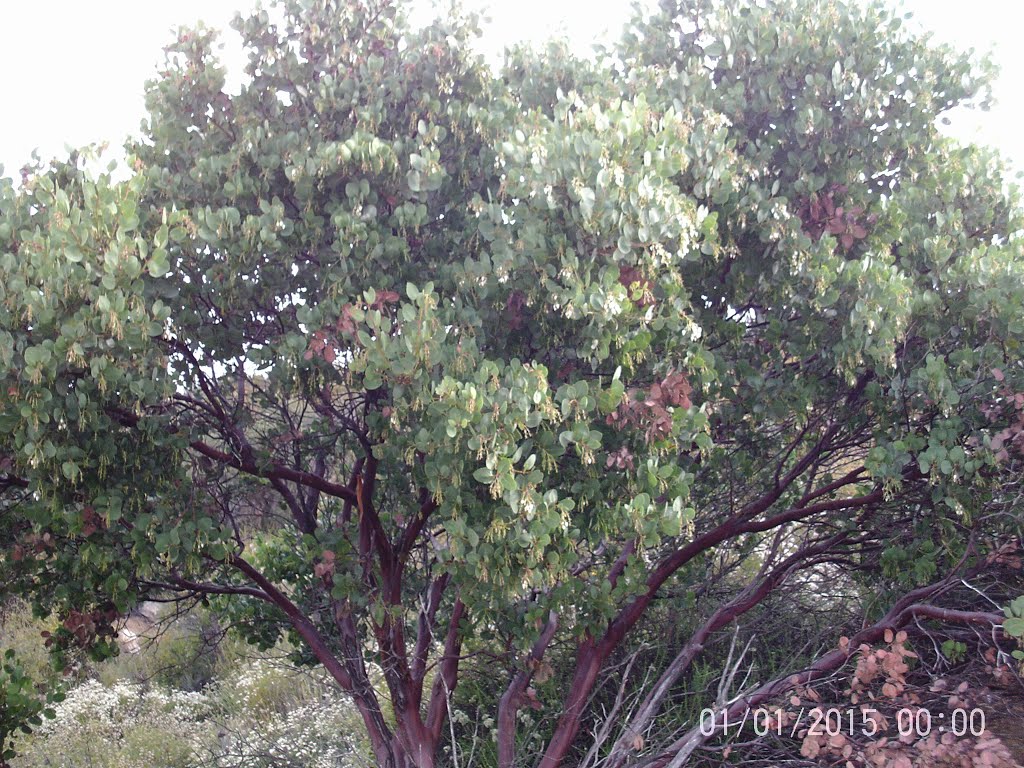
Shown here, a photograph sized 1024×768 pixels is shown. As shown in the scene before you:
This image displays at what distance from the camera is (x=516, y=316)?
4477 millimetres

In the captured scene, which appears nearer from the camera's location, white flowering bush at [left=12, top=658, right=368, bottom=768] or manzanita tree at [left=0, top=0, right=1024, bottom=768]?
manzanita tree at [left=0, top=0, right=1024, bottom=768]

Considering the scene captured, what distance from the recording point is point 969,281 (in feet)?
15.5

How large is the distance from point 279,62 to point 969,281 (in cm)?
361

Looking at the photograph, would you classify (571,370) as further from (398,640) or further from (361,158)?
(398,640)

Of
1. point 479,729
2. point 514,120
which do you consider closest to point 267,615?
point 479,729

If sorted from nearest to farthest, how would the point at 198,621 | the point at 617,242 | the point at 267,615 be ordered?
the point at 617,242
the point at 267,615
the point at 198,621

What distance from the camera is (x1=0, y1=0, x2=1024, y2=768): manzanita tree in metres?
3.96

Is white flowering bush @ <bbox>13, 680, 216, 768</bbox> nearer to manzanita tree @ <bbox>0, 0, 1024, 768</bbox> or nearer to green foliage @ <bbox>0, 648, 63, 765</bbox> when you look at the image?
green foliage @ <bbox>0, 648, 63, 765</bbox>

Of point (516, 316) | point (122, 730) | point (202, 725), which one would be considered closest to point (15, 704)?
point (202, 725)

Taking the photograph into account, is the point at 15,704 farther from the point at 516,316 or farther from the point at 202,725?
the point at 516,316

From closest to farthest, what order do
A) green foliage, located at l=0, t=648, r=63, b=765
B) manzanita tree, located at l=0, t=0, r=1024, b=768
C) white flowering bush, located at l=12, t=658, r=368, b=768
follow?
1. manzanita tree, located at l=0, t=0, r=1024, b=768
2. green foliage, located at l=0, t=648, r=63, b=765
3. white flowering bush, located at l=12, t=658, r=368, b=768

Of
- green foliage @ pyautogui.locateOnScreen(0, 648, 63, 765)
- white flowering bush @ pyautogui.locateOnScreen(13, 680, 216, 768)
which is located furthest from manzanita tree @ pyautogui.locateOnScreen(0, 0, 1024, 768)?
white flowering bush @ pyautogui.locateOnScreen(13, 680, 216, 768)

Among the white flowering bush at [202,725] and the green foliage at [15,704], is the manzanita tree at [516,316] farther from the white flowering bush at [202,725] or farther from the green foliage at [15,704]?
the white flowering bush at [202,725]

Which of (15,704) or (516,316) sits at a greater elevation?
(516,316)
